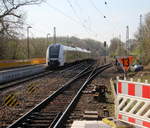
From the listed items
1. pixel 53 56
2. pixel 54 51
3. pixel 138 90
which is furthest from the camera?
pixel 54 51

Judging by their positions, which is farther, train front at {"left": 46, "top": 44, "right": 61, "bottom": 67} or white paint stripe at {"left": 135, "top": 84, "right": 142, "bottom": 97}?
train front at {"left": 46, "top": 44, "right": 61, "bottom": 67}

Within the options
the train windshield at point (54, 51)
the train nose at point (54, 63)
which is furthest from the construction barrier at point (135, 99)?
the train windshield at point (54, 51)

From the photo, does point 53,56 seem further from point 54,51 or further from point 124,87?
point 124,87

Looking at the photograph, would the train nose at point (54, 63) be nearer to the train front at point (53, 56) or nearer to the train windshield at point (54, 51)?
the train front at point (53, 56)

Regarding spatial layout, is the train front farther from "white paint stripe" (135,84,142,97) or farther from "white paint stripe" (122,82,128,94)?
"white paint stripe" (135,84,142,97)

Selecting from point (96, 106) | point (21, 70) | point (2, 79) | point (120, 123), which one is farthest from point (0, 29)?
point (120, 123)

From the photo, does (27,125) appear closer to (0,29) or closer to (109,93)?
(109,93)

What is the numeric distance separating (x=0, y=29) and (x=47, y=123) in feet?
108

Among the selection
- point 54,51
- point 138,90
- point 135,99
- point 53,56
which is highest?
point 54,51

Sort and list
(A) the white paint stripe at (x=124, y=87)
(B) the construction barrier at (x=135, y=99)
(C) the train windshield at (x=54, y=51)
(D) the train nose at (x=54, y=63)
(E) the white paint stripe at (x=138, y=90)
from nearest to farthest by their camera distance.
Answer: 1. (B) the construction barrier at (x=135, y=99)
2. (E) the white paint stripe at (x=138, y=90)
3. (A) the white paint stripe at (x=124, y=87)
4. (D) the train nose at (x=54, y=63)
5. (C) the train windshield at (x=54, y=51)

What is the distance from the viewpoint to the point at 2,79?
68.3 feet

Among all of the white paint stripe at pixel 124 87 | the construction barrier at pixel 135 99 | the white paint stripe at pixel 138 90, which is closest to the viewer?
the construction barrier at pixel 135 99

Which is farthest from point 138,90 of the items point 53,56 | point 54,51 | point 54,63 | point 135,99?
point 54,51

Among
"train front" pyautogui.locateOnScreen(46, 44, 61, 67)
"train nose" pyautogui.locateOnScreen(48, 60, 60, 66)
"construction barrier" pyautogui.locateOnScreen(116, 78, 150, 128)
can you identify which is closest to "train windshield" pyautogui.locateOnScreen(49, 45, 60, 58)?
"train front" pyautogui.locateOnScreen(46, 44, 61, 67)
